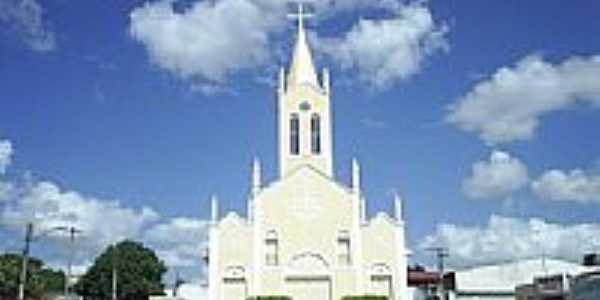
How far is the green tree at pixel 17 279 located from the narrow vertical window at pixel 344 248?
4466 centimetres

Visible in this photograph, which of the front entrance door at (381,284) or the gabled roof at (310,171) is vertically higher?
the gabled roof at (310,171)

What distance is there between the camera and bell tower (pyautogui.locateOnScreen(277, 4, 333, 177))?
76.2 metres

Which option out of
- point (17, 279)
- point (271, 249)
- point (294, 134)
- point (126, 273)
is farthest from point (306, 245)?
point (17, 279)

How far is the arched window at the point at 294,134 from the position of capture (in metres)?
76.8

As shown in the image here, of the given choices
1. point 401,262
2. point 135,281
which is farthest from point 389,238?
point 135,281

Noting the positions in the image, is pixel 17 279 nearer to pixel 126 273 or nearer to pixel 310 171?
pixel 126 273

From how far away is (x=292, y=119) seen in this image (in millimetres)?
77375

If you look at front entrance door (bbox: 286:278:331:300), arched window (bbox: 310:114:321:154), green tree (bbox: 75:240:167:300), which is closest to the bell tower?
arched window (bbox: 310:114:321:154)

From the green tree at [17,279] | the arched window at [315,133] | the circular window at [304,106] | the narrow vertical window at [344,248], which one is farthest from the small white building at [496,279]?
the green tree at [17,279]

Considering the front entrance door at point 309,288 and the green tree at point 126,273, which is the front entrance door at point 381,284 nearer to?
the front entrance door at point 309,288

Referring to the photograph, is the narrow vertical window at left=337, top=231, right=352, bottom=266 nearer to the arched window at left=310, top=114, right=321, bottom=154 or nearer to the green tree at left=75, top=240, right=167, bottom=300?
the arched window at left=310, top=114, right=321, bottom=154

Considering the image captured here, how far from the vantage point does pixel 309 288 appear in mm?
72125

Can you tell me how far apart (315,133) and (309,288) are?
1333 cm

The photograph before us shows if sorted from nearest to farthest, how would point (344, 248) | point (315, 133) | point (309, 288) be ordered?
point (309, 288) → point (344, 248) → point (315, 133)
